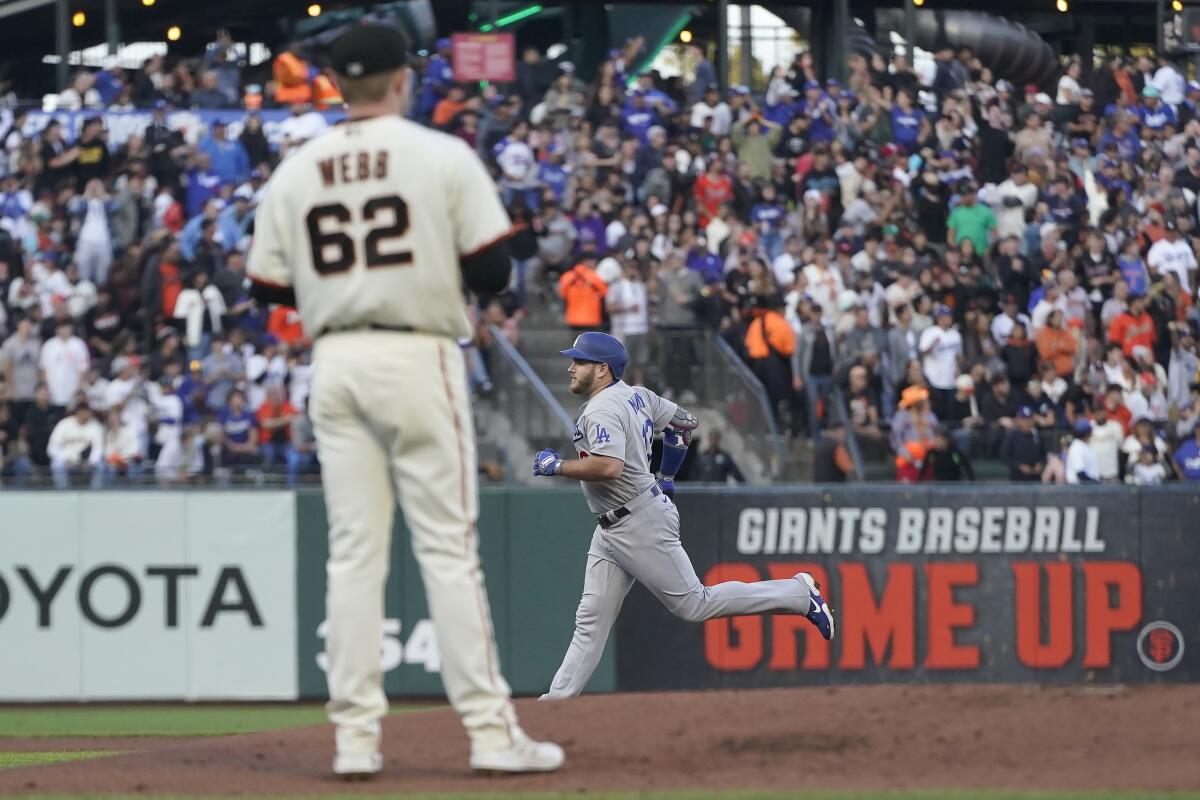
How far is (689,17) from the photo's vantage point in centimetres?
2892

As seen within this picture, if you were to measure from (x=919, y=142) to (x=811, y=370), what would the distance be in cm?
603

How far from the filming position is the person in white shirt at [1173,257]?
2078 cm

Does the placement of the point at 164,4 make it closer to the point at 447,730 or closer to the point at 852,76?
the point at 852,76

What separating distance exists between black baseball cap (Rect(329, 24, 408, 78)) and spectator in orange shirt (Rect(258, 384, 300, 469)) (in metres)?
10.6

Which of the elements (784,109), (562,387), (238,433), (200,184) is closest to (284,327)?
(238,433)

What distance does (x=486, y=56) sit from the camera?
23.6m

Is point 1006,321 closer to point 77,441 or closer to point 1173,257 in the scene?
point 1173,257

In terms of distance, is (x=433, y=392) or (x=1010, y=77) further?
(x=1010, y=77)

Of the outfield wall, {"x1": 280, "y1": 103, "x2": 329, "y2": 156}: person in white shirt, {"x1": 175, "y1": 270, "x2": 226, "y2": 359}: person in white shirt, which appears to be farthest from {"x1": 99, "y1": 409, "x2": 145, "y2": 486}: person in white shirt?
{"x1": 280, "y1": 103, "x2": 329, "y2": 156}: person in white shirt

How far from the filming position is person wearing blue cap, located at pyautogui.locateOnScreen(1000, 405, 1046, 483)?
16.6 metres

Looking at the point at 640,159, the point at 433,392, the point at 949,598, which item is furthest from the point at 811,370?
the point at 433,392

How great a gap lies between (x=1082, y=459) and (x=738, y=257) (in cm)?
438

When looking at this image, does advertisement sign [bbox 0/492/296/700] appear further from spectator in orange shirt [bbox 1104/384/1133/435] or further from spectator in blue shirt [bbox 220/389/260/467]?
spectator in orange shirt [bbox 1104/384/1133/435]

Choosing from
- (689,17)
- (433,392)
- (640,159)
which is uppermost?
(689,17)
